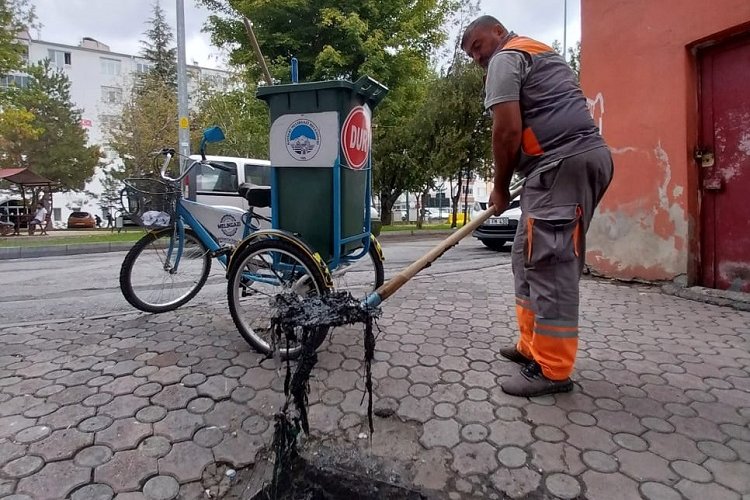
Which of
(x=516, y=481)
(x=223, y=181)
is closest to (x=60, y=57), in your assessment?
(x=223, y=181)

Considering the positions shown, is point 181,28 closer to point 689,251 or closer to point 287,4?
point 287,4

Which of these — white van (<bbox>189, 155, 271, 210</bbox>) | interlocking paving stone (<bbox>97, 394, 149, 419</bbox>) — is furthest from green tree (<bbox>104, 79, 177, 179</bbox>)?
interlocking paving stone (<bbox>97, 394, 149, 419</bbox>)

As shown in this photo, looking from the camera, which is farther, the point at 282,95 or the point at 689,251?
the point at 689,251

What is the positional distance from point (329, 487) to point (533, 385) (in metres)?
1.09

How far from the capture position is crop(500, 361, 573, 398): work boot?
2219mm

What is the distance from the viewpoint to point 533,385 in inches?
87.7

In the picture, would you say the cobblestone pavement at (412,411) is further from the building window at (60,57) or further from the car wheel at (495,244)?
the building window at (60,57)

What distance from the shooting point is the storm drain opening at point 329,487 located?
1688 millimetres

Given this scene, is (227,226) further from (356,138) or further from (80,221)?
(80,221)

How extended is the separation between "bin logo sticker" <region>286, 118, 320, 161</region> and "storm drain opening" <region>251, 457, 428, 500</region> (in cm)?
168

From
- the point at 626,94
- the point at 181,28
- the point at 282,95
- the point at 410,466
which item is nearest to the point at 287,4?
the point at 181,28

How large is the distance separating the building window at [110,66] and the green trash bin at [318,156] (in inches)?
2026

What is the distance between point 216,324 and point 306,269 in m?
1.16

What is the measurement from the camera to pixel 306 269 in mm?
2621
